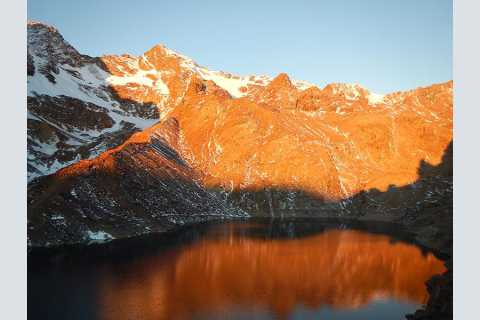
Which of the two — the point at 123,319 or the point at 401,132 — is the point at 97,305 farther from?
the point at 401,132

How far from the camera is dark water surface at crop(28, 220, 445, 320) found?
52.0m

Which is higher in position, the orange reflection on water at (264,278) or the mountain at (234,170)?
the mountain at (234,170)

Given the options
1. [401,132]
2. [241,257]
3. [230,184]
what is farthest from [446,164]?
[241,257]

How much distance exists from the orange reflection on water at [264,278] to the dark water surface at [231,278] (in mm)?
148

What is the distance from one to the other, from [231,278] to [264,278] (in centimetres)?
552

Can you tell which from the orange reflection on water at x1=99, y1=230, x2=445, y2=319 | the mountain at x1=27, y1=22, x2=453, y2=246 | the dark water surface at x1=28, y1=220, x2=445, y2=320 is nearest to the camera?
the dark water surface at x1=28, y1=220, x2=445, y2=320

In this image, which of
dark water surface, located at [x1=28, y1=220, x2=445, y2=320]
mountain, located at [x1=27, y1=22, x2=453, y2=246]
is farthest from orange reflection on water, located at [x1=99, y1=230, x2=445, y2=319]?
mountain, located at [x1=27, y1=22, x2=453, y2=246]

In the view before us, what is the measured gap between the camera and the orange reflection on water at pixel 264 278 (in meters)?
53.8

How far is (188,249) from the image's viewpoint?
295 ft

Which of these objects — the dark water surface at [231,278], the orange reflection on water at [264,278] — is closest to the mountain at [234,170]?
the dark water surface at [231,278]

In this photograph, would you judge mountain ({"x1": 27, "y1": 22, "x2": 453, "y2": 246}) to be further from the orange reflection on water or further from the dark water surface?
the orange reflection on water

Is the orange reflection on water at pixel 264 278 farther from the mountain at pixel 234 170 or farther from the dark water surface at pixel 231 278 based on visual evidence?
the mountain at pixel 234 170

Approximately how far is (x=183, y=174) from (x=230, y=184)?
2263 cm

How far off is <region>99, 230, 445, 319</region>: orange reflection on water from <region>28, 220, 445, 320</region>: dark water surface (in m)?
0.15
